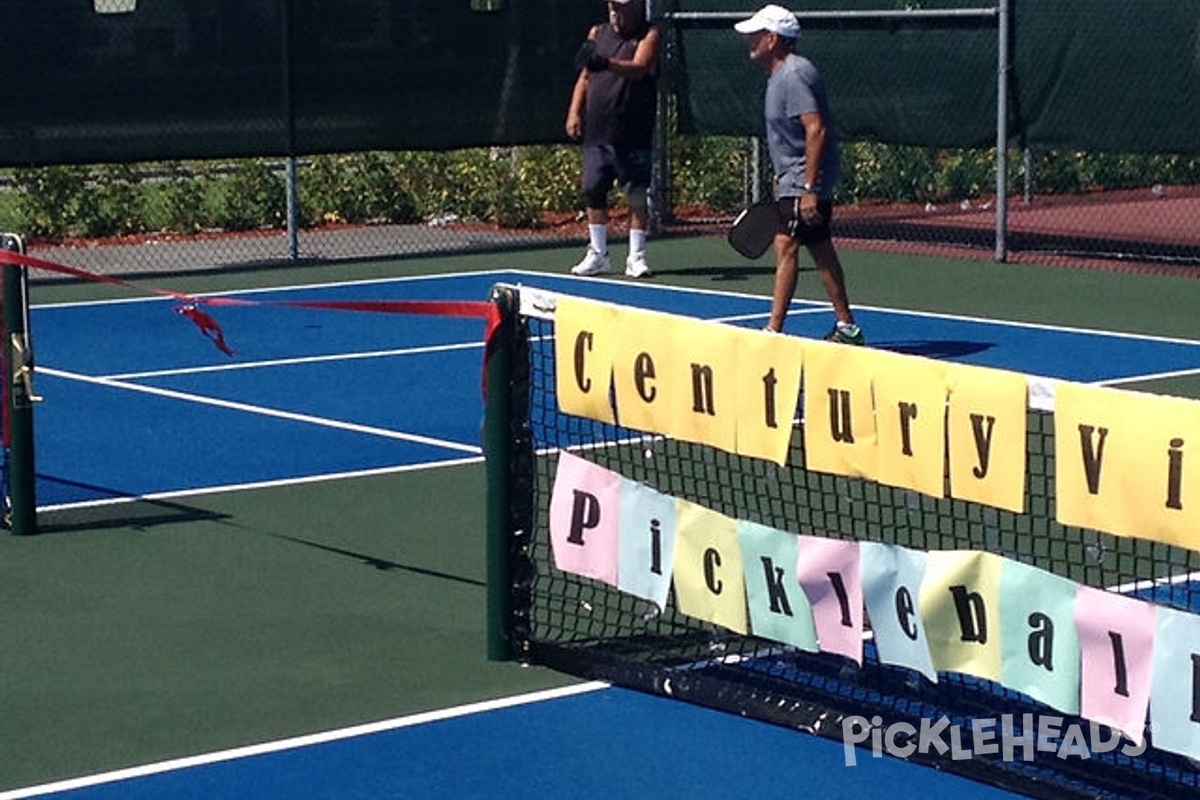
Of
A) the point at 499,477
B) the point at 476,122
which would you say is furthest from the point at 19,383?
the point at 476,122

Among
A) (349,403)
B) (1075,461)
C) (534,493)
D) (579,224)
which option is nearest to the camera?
(1075,461)

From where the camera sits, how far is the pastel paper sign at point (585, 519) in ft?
24.6

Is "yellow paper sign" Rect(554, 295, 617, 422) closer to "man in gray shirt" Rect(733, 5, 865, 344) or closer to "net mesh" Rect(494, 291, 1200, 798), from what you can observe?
"net mesh" Rect(494, 291, 1200, 798)

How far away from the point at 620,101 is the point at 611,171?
20.4 inches

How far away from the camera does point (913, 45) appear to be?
63.5 feet

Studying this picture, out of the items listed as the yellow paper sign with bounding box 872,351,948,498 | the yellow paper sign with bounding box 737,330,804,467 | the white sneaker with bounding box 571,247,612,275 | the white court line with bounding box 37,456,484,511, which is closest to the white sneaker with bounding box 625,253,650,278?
the white sneaker with bounding box 571,247,612,275

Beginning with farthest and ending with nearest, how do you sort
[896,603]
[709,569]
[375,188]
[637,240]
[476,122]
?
[375,188] → [476,122] → [637,240] → [709,569] → [896,603]

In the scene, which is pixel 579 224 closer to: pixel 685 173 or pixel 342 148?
pixel 685 173

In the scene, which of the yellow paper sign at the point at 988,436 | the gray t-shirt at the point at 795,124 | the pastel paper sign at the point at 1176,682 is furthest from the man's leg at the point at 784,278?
the pastel paper sign at the point at 1176,682

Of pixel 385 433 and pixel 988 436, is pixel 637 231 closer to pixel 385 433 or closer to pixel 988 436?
pixel 385 433

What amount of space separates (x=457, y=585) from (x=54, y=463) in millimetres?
3065

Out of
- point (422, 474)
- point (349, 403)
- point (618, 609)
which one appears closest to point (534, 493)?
point (618, 609)

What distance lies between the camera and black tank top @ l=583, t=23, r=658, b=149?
59.4 feet

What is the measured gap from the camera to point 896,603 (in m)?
6.53
